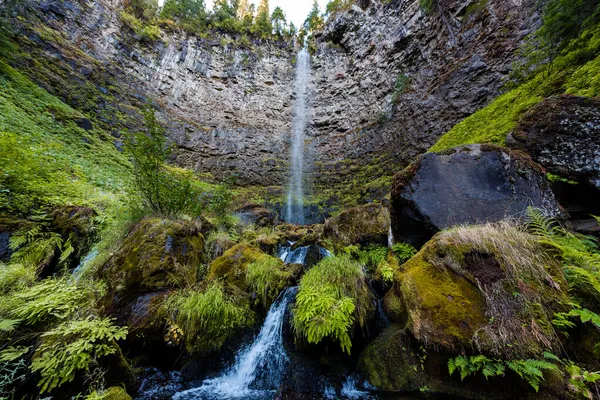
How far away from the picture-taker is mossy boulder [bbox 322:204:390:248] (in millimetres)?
5832

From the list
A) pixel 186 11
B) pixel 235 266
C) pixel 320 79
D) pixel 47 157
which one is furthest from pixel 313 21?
pixel 235 266

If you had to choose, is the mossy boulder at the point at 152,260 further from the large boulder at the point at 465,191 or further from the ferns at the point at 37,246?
the large boulder at the point at 465,191

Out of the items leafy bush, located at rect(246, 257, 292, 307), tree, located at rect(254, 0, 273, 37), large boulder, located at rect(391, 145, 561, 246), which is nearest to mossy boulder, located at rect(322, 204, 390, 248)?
large boulder, located at rect(391, 145, 561, 246)

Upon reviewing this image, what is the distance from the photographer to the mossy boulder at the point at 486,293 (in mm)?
2234

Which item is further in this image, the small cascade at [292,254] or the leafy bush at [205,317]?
the small cascade at [292,254]

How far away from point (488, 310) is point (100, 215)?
24.4 feet

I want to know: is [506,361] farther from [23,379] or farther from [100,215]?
[100,215]

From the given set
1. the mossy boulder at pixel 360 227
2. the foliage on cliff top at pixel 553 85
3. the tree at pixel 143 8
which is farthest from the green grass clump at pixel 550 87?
the tree at pixel 143 8

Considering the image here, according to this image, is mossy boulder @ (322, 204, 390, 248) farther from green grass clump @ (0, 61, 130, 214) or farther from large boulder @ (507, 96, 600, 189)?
green grass clump @ (0, 61, 130, 214)

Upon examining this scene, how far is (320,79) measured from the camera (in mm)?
23109

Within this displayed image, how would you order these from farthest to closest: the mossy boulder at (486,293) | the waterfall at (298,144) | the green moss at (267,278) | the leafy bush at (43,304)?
the waterfall at (298,144) < the green moss at (267,278) < the leafy bush at (43,304) < the mossy boulder at (486,293)

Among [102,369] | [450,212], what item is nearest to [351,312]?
[450,212]

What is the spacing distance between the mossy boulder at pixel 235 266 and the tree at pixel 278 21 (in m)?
29.7

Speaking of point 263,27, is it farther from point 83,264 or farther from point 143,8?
point 83,264
